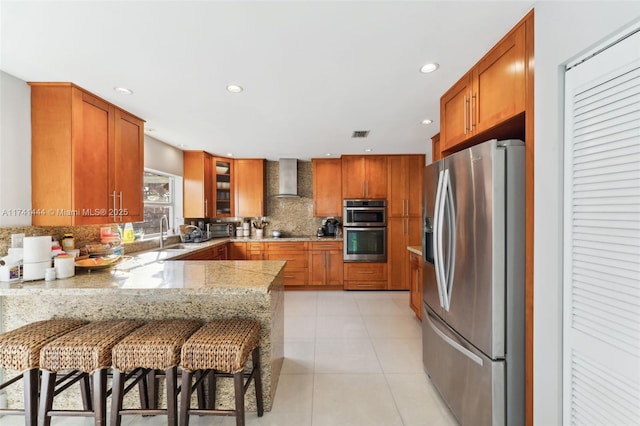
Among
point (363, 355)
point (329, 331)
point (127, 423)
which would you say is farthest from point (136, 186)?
point (363, 355)

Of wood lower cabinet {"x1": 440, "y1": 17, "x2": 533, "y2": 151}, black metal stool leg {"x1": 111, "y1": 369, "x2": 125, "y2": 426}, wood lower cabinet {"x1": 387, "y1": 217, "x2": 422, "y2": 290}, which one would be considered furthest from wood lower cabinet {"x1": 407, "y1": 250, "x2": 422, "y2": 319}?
black metal stool leg {"x1": 111, "y1": 369, "x2": 125, "y2": 426}

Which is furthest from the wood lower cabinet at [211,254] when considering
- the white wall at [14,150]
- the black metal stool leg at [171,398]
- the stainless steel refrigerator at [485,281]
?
the stainless steel refrigerator at [485,281]

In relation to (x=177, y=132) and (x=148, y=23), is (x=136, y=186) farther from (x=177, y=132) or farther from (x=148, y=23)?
(x=148, y=23)

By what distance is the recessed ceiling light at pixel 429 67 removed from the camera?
1.71 metres

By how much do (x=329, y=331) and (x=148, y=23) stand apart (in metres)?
3.06

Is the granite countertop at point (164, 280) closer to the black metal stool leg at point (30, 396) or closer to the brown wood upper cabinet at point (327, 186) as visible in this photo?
→ the black metal stool leg at point (30, 396)

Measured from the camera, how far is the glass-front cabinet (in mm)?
4754

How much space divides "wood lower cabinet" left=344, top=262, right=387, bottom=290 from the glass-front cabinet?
2.46 m

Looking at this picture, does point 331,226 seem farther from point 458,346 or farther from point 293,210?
point 458,346

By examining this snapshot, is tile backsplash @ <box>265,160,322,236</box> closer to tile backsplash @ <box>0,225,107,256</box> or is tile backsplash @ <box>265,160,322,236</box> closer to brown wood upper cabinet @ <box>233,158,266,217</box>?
brown wood upper cabinet @ <box>233,158,266,217</box>

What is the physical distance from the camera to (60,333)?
4.95 feet

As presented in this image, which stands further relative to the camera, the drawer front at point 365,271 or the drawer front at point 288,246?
the drawer front at point 288,246

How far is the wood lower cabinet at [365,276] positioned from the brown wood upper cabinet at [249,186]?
6.66 feet

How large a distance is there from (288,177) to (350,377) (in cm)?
361
